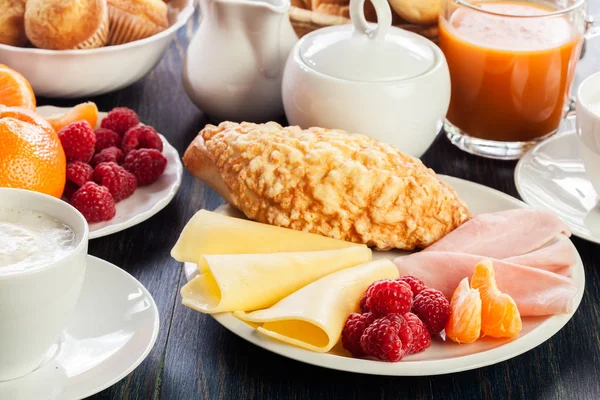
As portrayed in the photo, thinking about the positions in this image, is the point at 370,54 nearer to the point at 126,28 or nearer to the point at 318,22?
the point at 318,22

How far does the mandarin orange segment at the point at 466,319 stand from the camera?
1.05 metres

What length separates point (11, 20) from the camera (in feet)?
5.77

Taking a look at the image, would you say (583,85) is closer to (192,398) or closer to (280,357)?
(280,357)

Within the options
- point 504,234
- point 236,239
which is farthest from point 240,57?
point 504,234

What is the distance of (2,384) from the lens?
0.97 m

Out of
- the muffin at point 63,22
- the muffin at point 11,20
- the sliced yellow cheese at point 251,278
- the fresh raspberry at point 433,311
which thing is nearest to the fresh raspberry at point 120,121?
→ the muffin at point 63,22

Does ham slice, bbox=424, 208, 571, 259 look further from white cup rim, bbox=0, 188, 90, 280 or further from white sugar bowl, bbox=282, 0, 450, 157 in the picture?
white cup rim, bbox=0, 188, 90, 280

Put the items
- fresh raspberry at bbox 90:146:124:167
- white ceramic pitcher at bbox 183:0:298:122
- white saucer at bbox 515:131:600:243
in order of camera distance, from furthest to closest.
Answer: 1. white ceramic pitcher at bbox 183:0:298:122
2. fresh raspberry at bbox 90:146:124:167
3. white saucer at bbox 515:131:600:243

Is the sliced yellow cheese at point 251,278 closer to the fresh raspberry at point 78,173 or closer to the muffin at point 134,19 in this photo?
Result: the fresh raspberry at point 78,173

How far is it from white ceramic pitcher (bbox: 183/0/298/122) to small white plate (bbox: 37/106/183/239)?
0.58ft

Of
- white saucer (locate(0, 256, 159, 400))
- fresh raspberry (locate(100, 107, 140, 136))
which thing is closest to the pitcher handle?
fresh raspberry (locate(100, 107, 140, 136))

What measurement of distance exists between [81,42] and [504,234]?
3.20ft

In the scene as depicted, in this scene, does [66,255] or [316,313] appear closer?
[66,255]

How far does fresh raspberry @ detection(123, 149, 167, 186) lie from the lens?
1.50 meters
